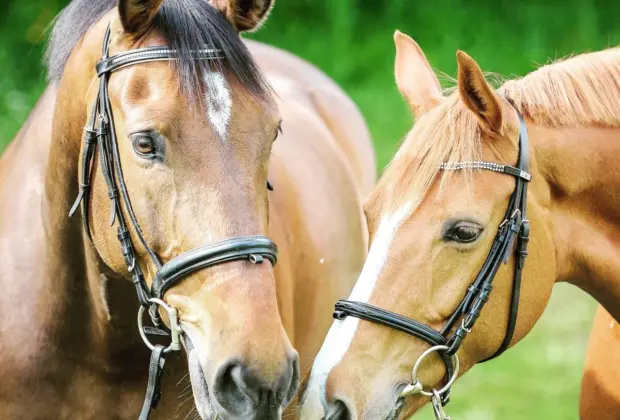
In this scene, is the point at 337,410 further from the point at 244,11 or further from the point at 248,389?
the point at 244,11

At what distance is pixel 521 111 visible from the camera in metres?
3.01

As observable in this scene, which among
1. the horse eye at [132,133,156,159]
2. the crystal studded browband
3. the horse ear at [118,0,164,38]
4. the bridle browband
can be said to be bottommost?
the bridle browband

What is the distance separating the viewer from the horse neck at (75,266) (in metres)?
3.10

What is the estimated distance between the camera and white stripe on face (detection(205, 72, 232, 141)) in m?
2.78

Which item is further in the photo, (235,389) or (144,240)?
(144,240)

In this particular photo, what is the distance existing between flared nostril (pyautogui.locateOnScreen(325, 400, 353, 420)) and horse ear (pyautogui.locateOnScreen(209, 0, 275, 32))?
1.21 metres

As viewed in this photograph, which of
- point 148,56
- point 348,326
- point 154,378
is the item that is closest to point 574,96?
point 348,326

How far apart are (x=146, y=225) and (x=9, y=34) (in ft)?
26.5

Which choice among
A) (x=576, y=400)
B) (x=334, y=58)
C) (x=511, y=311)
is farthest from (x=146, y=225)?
(x=334, y=58)

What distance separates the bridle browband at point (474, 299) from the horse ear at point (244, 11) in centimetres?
78

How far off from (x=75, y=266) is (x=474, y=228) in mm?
1326

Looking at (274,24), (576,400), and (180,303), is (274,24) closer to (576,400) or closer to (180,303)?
(576,400)

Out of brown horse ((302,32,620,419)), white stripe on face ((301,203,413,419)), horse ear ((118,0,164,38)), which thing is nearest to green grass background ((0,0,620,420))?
brown horse ((302,32,620,419))

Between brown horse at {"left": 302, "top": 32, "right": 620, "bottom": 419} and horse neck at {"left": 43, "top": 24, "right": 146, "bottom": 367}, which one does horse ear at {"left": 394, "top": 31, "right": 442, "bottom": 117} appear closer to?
brown horse at {"left": 302, "top": 32, "right": 620, "bottom": 419}
